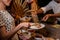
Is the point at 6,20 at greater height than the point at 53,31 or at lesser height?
greater

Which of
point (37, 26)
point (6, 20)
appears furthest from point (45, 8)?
point (6, 20)

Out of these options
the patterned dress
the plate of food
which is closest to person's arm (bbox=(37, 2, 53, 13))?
the plate of food

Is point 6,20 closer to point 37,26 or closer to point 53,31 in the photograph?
point 37,26

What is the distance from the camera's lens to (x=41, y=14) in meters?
0.92

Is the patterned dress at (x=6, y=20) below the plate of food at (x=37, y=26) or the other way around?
the other way around

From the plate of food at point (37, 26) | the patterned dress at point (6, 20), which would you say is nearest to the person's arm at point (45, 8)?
the plate of food at point (37, 26)

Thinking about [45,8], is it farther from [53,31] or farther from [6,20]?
[6,20]

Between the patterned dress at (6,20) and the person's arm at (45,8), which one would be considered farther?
the person's arm at (45,8)

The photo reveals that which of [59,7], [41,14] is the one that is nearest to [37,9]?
[41,14]

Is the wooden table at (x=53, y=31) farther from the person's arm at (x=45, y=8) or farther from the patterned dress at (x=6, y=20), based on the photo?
the patterned dress at (x=6, y=20)

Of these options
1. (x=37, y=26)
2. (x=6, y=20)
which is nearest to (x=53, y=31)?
(x=37, y=26)

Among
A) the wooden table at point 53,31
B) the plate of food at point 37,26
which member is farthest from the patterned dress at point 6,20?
the wooden table at point 53,31

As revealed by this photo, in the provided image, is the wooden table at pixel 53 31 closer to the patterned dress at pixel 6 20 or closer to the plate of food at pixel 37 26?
the plate of food at pixel 37 26

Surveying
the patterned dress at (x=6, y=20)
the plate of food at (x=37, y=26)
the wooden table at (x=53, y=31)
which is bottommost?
the wooden table at (x=53, y=31)
